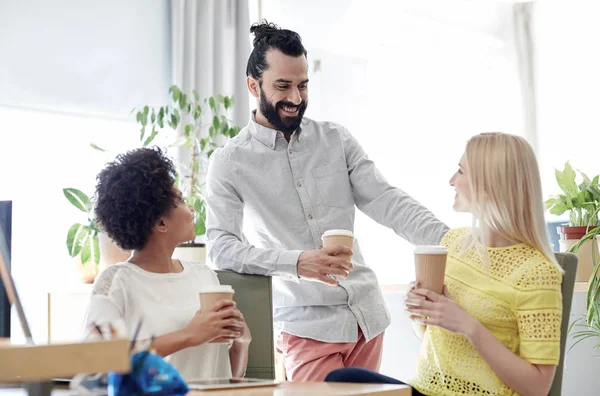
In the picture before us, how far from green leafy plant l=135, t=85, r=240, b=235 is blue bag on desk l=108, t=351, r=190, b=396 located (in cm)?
279

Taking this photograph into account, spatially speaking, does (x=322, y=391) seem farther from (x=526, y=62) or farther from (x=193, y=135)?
(x=526, y=62)

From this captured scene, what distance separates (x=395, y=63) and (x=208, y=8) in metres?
1.16

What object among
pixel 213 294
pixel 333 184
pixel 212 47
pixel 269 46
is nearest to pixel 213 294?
pixel 213 294

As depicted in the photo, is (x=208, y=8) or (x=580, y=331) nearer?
(x=580, y=331)

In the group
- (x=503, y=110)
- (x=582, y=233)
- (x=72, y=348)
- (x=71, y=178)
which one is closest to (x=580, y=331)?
(x=582, y=233)

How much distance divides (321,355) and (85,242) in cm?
170

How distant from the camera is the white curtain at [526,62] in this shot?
464 centimetres

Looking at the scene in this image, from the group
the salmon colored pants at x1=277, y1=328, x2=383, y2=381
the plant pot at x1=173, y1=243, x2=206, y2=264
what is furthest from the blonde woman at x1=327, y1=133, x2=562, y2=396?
the plant pot at x1=173, y1=243, x2=206, y2=264

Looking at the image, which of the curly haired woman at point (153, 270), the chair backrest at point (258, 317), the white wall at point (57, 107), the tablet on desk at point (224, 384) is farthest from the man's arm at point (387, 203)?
the white wall at point (57, 107)

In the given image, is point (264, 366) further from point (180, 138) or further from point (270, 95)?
point (180, 138)

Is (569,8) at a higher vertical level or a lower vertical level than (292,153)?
higher

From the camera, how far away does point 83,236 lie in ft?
12.2

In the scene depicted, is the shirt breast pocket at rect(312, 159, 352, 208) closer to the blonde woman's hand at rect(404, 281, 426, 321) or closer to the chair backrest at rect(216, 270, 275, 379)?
the chair backrest at rect(216, 270, 275, 379)

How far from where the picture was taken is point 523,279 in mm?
1809
